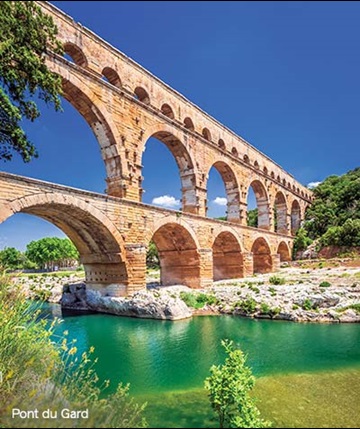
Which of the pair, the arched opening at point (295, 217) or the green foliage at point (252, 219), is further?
the green foliage at point (252, 219)

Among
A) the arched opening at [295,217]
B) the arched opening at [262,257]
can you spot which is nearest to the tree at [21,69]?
the arched opening at [262,257]

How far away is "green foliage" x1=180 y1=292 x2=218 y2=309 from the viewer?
16281 mm

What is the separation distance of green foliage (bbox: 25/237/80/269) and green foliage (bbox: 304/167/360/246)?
140 feet

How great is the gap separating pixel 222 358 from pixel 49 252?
5364 centimetres

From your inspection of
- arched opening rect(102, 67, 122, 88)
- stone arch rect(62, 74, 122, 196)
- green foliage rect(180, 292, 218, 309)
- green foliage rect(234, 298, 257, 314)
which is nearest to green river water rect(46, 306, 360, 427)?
green foliage rect(234, 298, 257, 314)

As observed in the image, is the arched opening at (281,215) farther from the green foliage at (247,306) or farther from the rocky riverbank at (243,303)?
the green foliage at (247,306)

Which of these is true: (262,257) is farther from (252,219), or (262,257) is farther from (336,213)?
(252,219)

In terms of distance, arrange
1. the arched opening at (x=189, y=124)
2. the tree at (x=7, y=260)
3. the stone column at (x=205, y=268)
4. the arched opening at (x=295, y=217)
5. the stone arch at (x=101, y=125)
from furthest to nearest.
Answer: the arched opening at (x=295, y=217) → the arched opening at (x=189, y=124) → the stone column at (x=205, y=268) → the stone arch at (x=101, y=125) → the tree at (x=7, y=260)

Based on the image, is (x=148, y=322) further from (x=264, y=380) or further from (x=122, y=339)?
(x=264, y=380)

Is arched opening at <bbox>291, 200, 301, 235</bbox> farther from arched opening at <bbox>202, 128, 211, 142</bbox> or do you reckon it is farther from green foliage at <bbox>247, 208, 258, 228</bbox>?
arched opening at <bbox>202, 128, 211, 142</bbox>

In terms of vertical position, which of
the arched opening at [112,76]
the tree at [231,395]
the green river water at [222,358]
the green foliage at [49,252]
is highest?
the arched opening at [112,76]

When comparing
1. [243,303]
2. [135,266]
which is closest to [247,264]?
[243,303]

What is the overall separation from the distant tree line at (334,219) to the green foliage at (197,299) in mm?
23385

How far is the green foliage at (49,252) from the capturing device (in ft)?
185
